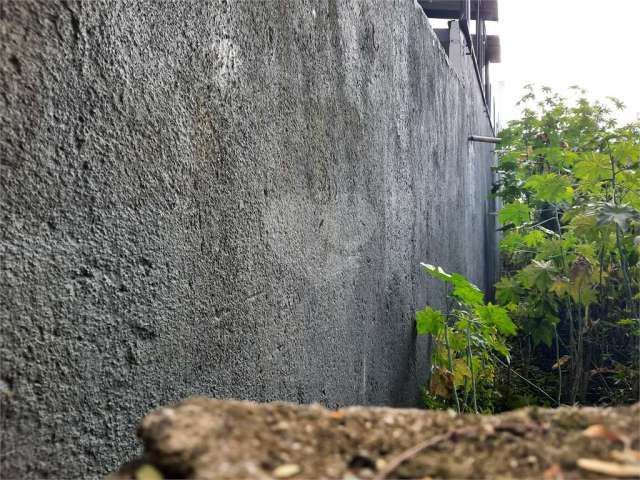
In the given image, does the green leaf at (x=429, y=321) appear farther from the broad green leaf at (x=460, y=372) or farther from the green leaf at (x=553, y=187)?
the green leaf at (x=553, y=187)

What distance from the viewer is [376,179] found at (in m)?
2.89

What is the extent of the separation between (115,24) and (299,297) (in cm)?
107

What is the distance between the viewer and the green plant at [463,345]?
3.26m

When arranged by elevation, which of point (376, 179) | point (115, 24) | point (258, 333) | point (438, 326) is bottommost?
point (438, 326)

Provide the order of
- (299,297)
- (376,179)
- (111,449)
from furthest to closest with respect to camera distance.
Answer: (376,179), (299,297), (111,449)

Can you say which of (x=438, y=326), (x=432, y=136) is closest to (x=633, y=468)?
(x=438, y=326)

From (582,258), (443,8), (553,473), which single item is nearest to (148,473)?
(553,473)

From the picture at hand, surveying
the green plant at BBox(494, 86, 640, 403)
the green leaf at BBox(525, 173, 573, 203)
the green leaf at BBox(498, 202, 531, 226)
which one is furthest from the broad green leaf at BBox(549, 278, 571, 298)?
the green leaf at BBox(498, 202, 531, 226)

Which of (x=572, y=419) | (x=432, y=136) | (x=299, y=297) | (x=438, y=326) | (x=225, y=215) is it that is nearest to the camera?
(x=572, y=419)

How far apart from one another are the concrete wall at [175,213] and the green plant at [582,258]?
1390 millimetres

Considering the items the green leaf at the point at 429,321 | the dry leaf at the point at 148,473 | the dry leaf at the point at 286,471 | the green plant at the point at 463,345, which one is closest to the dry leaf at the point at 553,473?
the dry leaf at the point at 286,471

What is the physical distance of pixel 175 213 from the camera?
1.34 m

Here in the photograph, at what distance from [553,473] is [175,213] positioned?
921 mm

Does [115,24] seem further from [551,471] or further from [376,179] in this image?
[376,179]
